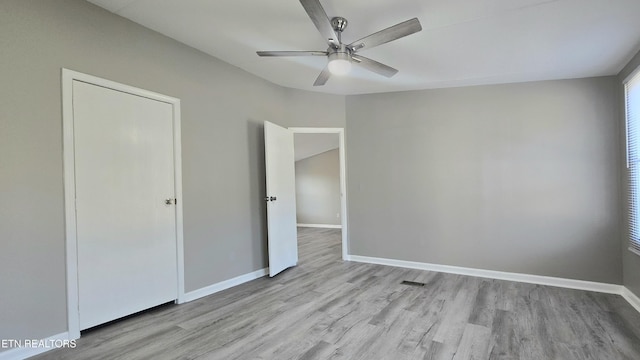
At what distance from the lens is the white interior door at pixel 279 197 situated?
372cm

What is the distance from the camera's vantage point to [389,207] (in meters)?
4.32

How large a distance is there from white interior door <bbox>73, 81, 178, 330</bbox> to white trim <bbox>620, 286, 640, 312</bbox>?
4206 millimetres

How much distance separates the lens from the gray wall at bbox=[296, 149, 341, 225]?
845 centimetres

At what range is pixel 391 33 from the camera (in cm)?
206

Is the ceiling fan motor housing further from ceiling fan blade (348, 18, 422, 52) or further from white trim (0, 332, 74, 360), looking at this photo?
white trim (0, 332, 74, 360)

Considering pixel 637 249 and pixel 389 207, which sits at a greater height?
pixel 389 207

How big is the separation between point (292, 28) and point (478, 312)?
114 inches

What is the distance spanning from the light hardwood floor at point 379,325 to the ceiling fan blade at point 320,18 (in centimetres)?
215

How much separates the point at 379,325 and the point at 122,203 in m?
2.32

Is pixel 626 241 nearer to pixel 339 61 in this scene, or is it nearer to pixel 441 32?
pixel 441 32

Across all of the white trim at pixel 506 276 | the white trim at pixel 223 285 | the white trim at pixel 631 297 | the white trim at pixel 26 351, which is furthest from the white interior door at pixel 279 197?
→ the white trim at pixel 631 297

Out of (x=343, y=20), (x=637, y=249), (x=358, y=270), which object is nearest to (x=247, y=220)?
(x=358, y=270)

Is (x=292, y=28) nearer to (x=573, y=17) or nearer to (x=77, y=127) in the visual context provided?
(x=77, y=127)

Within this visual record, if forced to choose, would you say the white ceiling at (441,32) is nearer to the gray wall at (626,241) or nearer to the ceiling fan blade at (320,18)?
the gray wall at (626,241)
